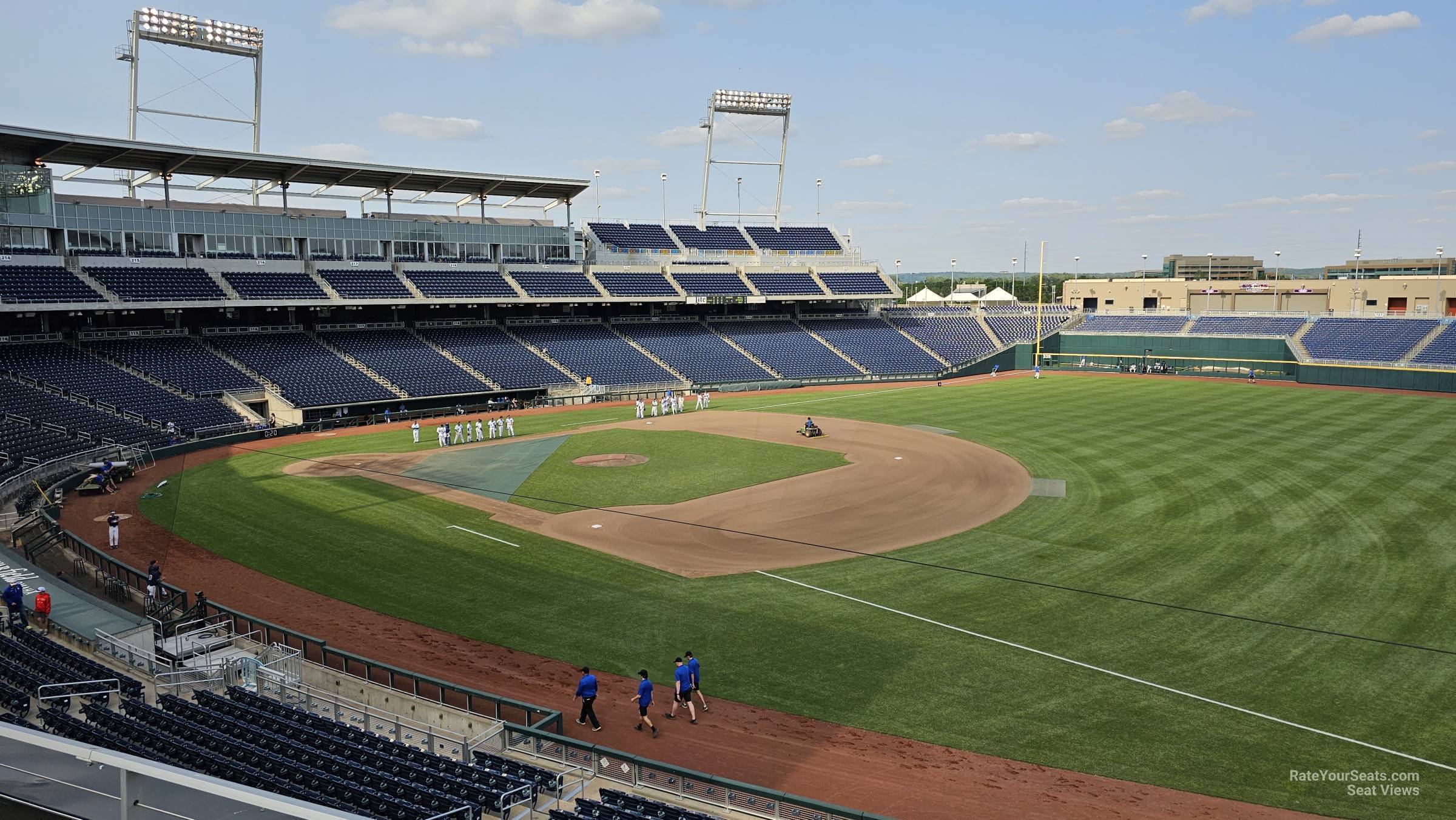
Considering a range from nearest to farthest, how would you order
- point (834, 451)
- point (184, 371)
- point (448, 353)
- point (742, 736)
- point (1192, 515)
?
point (742, 736)
point (1192, 515)
point (834, 451)
point (184, 371)
point (448, 353)

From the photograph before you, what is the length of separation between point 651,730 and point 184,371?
135 feet

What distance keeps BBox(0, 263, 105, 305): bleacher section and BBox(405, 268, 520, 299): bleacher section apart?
61.4 ft

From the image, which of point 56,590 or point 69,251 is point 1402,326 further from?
point 69,251

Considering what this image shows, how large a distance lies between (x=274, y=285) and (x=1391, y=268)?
454ft

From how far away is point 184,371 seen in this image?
44312 millimetres

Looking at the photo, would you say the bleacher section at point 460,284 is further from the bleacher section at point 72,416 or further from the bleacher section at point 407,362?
the bleacher section at point 72,416

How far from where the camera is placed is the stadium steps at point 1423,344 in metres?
62.0

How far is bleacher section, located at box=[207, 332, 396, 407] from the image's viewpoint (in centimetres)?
4650

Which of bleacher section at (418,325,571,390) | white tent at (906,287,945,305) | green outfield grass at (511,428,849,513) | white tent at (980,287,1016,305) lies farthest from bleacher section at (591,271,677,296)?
white tent at (906,287,945,305)

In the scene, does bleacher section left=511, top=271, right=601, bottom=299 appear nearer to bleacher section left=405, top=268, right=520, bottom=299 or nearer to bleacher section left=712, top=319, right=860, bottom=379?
bleacher section left=405, top=268, right=520, bottom=299

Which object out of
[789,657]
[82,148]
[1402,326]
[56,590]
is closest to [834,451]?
[789,657]

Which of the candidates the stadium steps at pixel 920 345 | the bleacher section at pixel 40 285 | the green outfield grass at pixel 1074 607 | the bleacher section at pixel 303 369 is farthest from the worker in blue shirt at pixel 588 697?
the stadium steps at pixel 920 345

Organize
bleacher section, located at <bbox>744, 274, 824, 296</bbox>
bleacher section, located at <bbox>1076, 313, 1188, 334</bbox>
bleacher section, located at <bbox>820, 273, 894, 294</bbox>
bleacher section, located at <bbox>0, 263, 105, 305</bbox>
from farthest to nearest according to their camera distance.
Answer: bleacher section, located at <bbox>820, 273, 894, 294</bbox> < bleacher section, located at <bbox>1076, 313, 1188, 334</bbox> < bleacher section, located at <bbox>744, 274, 824, 296</bbox> < bleacher section, located at <bbox>0, 263, 105, 305</bbox>

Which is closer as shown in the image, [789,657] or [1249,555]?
[789,657]
